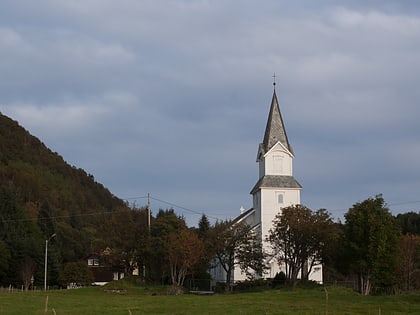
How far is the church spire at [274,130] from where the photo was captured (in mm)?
82000

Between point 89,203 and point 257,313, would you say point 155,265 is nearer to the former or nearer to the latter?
point 257,313

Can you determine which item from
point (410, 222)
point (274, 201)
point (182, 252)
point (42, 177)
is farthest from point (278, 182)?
point (42, 177)

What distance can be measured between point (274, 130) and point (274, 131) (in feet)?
0.58

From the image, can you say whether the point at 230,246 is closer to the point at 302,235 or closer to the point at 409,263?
the point at 302,235

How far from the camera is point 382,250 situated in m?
50.3

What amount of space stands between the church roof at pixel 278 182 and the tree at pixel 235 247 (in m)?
14.6

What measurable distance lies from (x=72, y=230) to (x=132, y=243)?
5820cm

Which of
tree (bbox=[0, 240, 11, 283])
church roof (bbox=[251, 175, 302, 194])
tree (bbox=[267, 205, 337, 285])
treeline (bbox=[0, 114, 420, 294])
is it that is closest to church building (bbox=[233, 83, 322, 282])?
church roof (bbox=[251, 175, 302, 194])

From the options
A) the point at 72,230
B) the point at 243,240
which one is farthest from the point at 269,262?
the point at 72,230

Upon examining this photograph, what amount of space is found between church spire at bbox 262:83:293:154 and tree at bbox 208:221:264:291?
17864 millimetres

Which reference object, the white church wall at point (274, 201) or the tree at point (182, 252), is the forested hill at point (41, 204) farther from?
the white church wall at point (274, 201)

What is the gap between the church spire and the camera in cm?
8200

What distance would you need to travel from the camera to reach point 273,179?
266 feet

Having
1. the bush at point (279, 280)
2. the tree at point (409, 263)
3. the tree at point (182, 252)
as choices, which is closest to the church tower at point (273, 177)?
the bush at point (279, 280)
